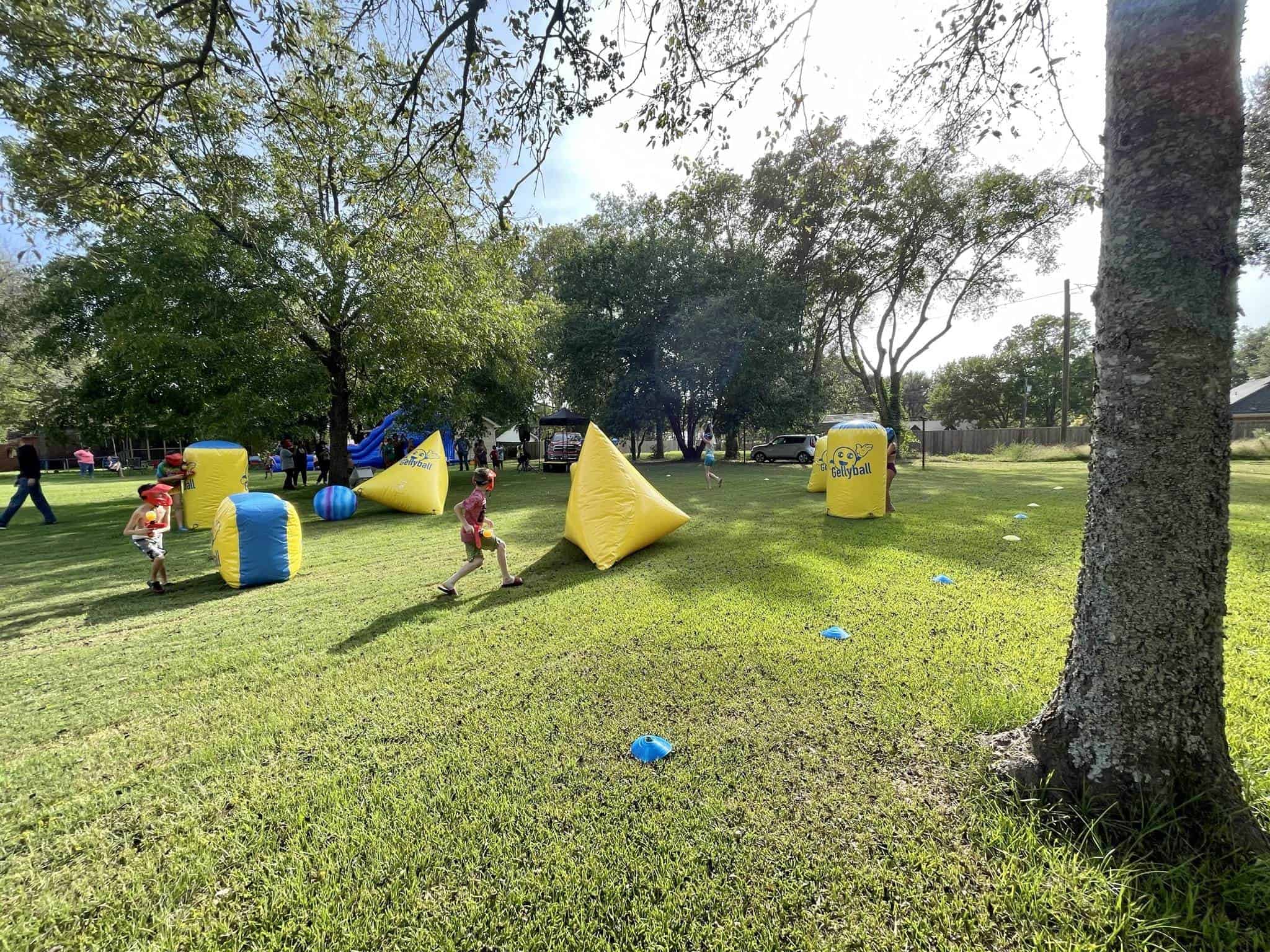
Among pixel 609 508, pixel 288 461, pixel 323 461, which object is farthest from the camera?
pixel 323 461

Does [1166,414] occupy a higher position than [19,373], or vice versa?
[19,373]

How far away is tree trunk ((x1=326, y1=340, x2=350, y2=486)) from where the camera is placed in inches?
509

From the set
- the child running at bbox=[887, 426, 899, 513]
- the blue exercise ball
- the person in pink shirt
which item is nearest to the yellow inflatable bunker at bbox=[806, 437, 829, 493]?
the child running at bbox=[887, 426, 899, 513]

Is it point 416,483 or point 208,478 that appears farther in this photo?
point 416,483

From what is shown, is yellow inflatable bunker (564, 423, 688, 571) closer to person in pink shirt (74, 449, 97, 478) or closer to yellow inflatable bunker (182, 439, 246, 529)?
yellow inflatable bunker (182, 439, 246, 529)

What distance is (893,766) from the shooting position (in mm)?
2305

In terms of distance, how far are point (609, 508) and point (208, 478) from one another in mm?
8832


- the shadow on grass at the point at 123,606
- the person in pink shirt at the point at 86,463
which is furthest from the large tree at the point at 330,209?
the person in pink shirt at the point at 86,463

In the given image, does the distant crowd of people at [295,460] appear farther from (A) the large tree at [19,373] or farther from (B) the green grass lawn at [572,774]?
(B) the green grass lawn at [572,774]

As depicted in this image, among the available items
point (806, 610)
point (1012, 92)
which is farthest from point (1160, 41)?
point (806, 610)

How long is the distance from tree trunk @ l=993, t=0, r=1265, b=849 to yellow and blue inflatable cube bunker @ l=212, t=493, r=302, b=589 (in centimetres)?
707

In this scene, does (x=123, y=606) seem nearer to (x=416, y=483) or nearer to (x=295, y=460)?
(x=416, y=483)

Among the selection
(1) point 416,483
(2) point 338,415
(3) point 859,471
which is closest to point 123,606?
(1) point 416,483

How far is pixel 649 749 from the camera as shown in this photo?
8.09ft
